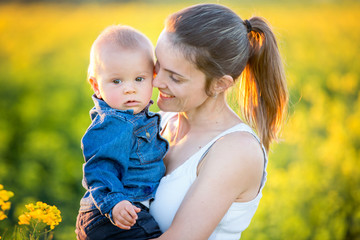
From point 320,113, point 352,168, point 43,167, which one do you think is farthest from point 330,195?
point 43,167

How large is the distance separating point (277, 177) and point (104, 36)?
3.43 m

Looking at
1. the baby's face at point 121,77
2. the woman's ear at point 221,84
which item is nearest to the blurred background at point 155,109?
the woman's ear at point 221,84

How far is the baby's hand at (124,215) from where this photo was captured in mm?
1801

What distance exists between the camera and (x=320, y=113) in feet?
18.5

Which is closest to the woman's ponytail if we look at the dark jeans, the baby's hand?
the dark jeans

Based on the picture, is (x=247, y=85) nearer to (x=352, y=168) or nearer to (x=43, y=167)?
(x=352, y=168)

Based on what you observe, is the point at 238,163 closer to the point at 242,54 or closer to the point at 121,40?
the point at 242,54

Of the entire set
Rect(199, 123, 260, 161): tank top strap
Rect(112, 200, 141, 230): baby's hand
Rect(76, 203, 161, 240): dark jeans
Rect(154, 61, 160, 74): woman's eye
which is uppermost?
Rect(154, 61, 160, 74): woman's eye

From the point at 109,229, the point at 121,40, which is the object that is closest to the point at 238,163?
the point at 109,229

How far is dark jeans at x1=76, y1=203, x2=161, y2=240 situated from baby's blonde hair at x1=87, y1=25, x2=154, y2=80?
→ 0.65 metres

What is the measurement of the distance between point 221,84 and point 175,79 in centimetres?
26

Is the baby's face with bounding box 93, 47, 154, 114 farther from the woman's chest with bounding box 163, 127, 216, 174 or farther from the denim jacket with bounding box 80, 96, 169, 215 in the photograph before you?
the woman's chest with bounding box 163, 127, 216, 174

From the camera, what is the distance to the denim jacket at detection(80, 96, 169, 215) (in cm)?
185

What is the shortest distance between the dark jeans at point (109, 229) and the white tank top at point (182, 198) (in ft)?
0.28
